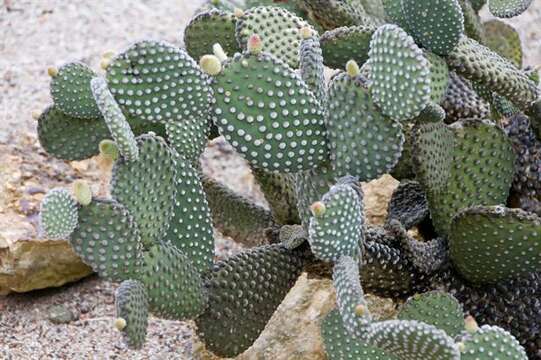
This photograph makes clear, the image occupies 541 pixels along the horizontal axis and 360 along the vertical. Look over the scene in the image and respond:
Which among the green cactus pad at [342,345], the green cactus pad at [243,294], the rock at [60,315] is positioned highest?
the green cactus pad at [342,345]

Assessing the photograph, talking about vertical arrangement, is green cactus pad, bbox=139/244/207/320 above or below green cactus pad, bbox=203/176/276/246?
above

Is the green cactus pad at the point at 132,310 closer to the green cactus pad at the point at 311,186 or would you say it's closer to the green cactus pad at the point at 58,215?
the green cactus pad at the point at 58,215

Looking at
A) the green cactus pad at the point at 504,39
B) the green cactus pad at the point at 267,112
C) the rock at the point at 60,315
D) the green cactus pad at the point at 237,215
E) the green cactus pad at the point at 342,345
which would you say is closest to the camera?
the green cactus pad at the point at 267,112

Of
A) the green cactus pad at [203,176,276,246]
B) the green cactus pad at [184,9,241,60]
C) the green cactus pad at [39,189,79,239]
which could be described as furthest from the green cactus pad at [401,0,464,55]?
the green cactus pad at [39,189,79,239]

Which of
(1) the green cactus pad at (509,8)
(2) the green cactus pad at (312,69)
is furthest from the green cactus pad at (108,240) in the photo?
(1) the green cactus pad at (509,8)

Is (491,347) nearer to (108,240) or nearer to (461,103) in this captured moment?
(108,240)

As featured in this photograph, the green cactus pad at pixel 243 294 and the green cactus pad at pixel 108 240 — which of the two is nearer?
the green cactus pad at pixel 108 240

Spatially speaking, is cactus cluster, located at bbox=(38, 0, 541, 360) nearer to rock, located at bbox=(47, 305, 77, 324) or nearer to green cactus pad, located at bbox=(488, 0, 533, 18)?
green cactus pad, located at bbox=(488, 0, 533, 18)

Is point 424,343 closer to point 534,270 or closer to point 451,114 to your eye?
point 534,270
